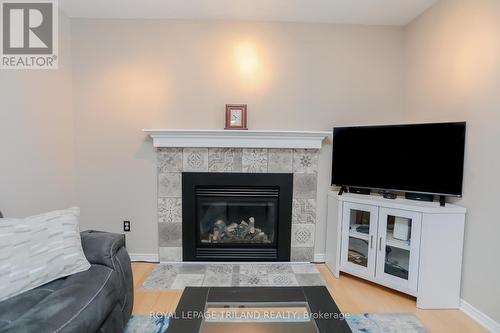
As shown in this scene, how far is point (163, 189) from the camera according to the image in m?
2.80

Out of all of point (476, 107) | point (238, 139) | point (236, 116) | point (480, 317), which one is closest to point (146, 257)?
point (238, 139)

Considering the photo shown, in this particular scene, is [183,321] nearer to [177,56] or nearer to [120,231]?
[120,231]

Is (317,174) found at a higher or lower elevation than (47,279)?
higher

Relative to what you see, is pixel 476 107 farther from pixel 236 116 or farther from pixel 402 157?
pixel 236 116

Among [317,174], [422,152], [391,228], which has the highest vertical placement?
[422,152]

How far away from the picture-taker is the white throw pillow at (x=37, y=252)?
133cm

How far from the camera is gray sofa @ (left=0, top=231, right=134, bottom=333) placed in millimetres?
1129

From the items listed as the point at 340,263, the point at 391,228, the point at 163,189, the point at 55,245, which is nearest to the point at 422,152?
the point at 391,228

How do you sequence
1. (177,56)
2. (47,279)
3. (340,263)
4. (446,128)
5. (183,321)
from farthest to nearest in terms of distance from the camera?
(177,56) < (340,263) < (446,128) < (47,279) < (183,321)

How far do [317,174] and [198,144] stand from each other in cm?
131

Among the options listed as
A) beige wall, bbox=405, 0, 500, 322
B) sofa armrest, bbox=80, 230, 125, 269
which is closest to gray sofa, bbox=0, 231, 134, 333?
sofa armrest, bbox=80, 230, 125, 269

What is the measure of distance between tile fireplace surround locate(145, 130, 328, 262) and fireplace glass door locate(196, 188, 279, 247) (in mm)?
220

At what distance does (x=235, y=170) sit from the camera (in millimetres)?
2793

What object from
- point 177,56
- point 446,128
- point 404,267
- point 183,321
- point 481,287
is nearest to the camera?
point 183,321
